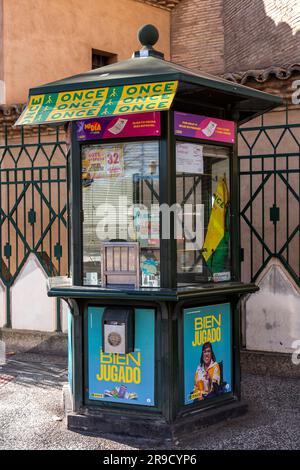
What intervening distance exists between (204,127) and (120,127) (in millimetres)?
678

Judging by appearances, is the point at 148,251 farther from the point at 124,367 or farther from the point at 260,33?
the point at 260,33

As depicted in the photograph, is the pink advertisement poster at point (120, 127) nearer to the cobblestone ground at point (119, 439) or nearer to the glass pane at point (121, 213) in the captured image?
the glass pane at point (121, 213)

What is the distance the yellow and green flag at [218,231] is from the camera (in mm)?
5012

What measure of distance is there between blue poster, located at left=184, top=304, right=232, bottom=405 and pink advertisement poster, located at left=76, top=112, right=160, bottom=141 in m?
1.45

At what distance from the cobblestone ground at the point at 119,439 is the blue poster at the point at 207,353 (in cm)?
30

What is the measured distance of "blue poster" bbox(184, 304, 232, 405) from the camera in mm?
4691

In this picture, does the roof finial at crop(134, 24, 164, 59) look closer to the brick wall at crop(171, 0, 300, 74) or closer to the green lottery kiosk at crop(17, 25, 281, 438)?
the green lottery kiosk at crop(17, 25, 281, 438)

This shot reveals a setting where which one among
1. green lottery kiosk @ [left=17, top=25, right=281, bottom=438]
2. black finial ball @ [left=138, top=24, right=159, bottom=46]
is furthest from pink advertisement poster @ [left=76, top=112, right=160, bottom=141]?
black finial ball @ [left=138, top=24, right=159, bottom=46]

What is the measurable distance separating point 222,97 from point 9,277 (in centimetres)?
429

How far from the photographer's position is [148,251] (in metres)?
4.65

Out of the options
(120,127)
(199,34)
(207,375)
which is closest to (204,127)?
(120,127)

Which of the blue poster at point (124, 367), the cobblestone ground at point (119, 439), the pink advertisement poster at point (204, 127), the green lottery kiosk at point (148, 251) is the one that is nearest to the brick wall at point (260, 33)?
the pink advertisement poster at point (204, 127)
